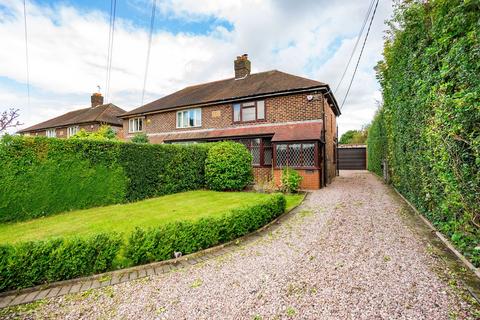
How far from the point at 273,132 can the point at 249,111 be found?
270cm

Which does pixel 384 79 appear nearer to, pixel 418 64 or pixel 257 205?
pixel 418 64

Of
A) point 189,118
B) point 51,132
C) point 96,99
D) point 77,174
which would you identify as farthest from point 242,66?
point 51,132

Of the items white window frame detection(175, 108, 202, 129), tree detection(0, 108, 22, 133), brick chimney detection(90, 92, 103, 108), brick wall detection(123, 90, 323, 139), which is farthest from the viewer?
brick chimney detection(90, 92, 103, 108)

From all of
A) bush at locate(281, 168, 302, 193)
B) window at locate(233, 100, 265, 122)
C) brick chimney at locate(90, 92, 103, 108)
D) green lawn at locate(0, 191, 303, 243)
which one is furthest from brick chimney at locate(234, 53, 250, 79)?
brick chimney at locate(90, 92, 103, 108)

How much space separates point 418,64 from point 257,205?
16.9ft

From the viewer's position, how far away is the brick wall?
13.8 meters

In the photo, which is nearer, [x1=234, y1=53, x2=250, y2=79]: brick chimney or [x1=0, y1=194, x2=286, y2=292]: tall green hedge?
[x1=0, y1=194, x2=286, y2=292]: tall green hedge

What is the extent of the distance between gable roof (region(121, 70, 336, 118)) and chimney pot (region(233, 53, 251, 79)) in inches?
18.6

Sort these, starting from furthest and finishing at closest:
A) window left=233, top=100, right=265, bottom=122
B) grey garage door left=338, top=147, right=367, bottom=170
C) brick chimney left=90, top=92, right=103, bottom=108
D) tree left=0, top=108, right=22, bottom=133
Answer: brick chimney left=90, top=92, right=103, bottom=108, grey garage door left=338, top=147, right=367, bottom=170, window left=233, top=100, right=265, bottom=122, tree left=0, top=108, right=22, bottom=133

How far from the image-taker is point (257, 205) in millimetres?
6043

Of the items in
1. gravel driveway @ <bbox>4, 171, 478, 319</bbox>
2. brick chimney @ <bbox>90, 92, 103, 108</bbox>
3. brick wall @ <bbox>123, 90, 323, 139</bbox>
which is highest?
brick chimney @ <bbox>90, 92, 103, 108</bbox>

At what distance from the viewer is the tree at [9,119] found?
29.8ft

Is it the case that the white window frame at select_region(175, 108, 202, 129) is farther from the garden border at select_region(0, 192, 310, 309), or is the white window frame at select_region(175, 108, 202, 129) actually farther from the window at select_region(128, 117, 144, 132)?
the garden border at select_region(0, 192, 310, 309)

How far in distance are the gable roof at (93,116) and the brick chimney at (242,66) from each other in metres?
15.5
